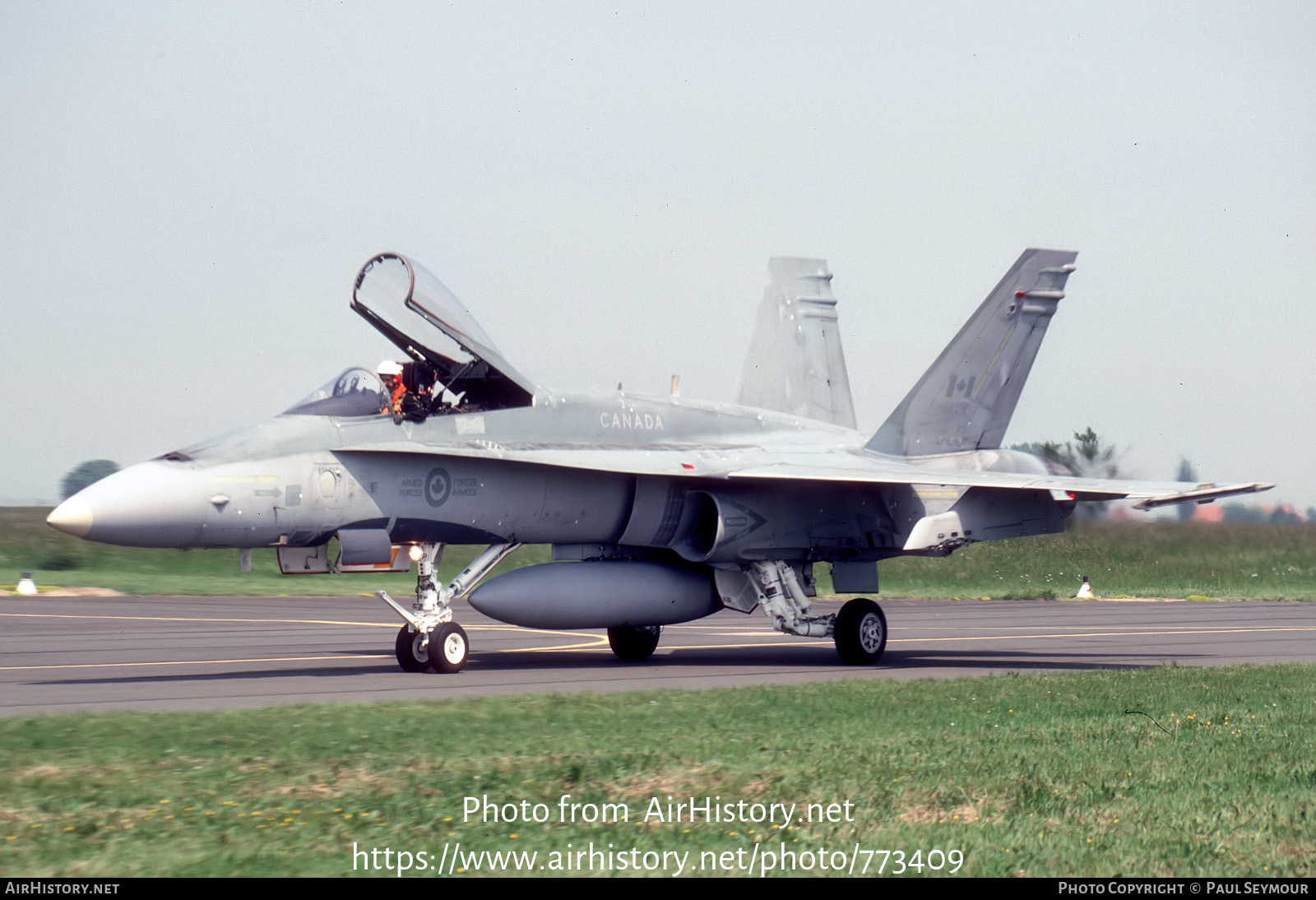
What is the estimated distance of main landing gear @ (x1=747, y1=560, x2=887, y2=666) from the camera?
16.4 m

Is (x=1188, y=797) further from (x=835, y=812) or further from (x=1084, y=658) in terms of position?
(x=1084, y=658)

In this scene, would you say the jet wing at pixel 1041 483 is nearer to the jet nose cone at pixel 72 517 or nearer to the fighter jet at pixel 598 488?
the fighter jet at pixel 598 488

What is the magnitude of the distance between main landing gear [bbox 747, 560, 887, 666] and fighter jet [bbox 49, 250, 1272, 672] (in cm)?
3

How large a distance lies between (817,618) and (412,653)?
202 inches

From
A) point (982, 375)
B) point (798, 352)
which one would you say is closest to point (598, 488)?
point (982, 375)

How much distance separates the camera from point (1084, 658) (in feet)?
56.4

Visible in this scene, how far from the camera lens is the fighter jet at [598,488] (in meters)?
13.2

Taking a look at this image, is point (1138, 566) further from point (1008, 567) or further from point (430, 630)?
point (430, 630)

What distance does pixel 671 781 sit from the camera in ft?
24.6

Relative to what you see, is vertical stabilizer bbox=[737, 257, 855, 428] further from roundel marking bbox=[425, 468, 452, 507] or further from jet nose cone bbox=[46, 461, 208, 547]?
jet nose cone bbox=[46, 461, 208, 547]

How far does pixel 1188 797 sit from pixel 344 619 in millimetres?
19677

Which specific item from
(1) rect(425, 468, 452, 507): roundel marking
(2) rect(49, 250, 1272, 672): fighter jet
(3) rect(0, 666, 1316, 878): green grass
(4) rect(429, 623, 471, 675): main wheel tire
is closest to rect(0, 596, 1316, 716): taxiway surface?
(4) rect(429, 623, 471, 675): main wheel tire

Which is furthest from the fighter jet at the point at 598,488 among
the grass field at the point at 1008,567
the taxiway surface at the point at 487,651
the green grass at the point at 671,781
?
the grass field at the point at 1008,567
